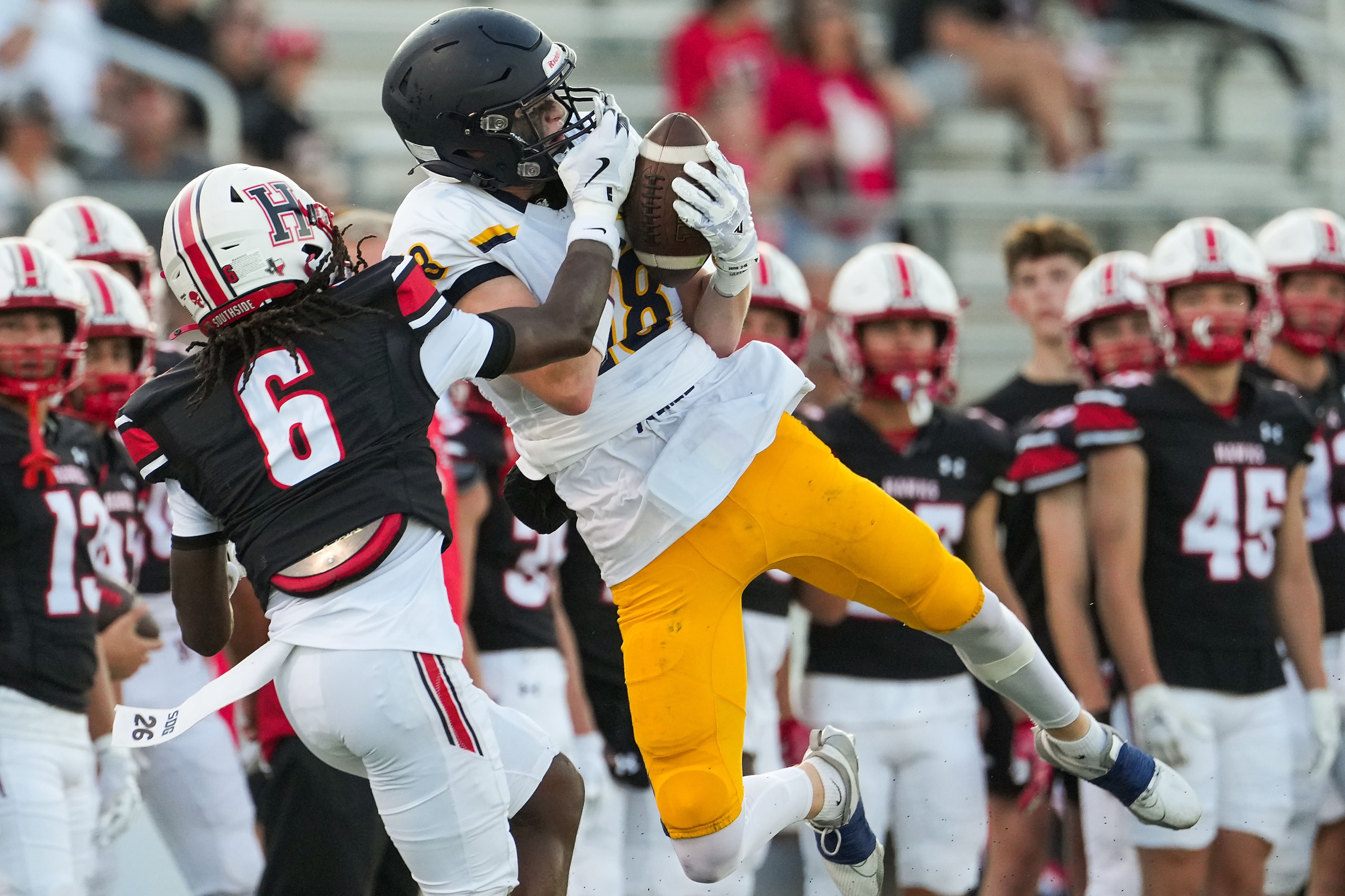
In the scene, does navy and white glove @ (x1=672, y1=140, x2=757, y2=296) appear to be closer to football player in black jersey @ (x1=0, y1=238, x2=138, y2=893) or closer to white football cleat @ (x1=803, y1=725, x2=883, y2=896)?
white football cleat @ (x1=803, y1=725, x2=883, y2=896)

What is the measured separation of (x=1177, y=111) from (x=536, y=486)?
792 centimetres

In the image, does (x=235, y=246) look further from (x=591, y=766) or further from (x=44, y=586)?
(x=591, y=766)

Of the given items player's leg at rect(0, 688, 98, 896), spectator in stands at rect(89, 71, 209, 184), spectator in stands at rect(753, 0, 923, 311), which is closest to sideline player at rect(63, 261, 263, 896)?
player's leg at rect(0, 688, 98, 896)

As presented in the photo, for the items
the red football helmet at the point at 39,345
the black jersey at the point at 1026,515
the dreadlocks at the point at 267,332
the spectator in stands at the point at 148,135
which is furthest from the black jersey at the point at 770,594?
the spectator in stands at the point at 148,135

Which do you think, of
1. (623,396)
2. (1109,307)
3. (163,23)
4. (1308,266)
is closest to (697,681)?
(623,396)

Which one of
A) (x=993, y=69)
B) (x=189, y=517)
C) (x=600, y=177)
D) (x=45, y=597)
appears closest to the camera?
(x=189, y=517)

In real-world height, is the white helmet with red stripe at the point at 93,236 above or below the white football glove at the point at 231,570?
above

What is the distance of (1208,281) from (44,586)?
10.9 feet

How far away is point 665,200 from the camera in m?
3.48

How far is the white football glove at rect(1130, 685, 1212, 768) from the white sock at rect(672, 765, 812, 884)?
135cm

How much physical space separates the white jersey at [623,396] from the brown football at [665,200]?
13 centimetres

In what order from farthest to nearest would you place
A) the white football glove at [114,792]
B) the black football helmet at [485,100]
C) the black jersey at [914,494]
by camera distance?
the black jersey at [914,494] < the white football glove at [114,792] < the black football helmet at [485,100]

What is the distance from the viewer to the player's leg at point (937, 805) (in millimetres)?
5074

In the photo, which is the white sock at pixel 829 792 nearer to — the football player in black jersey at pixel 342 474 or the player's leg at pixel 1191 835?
the football player in black jersey at pixel 342 474
